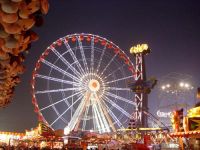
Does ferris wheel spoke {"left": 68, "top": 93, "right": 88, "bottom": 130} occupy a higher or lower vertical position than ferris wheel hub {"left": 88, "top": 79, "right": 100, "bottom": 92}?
lower

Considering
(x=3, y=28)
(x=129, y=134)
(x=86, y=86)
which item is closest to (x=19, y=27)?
(x=3, y=28)

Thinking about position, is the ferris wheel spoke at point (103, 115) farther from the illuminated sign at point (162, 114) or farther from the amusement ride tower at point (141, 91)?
the illuminated sign at point (162, 114)

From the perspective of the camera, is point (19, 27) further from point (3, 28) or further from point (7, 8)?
point (7, 8)

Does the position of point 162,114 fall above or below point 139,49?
below

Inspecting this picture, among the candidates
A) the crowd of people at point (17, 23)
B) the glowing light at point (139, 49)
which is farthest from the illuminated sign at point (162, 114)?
the crowd of people at point (17, 23)

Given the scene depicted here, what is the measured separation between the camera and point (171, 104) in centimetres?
7450

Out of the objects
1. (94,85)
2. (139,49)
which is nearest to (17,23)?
(94,85)

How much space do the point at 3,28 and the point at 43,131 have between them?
92.2 feet

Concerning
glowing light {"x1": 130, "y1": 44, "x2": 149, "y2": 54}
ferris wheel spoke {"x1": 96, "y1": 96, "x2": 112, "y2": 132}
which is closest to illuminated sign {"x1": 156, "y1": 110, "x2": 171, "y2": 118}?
glowing light {"x1": 130, "y1": 44, "x2": 149, "y2": 54}

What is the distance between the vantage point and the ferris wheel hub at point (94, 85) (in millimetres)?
28469

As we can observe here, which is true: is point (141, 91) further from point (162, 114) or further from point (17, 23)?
point (17, 23)

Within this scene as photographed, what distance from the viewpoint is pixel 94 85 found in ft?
93.9

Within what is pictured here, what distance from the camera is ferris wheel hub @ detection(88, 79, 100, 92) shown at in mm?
28469

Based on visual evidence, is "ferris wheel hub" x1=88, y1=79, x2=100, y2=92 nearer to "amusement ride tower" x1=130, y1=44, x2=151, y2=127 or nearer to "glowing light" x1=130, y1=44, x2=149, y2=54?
"amusement ride tower" x1=130, y1=44, x2=151, y2=127
